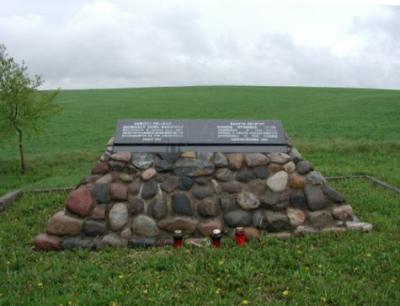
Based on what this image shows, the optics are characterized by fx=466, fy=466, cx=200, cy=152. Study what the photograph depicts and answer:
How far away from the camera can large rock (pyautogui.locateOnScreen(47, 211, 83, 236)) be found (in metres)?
6.66

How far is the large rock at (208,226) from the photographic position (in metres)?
6.72

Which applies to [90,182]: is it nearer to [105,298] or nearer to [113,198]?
[113,198]

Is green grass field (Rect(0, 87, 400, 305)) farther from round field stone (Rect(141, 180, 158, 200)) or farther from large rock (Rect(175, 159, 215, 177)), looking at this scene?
large rock (Rect(175, 159, 215, 177))

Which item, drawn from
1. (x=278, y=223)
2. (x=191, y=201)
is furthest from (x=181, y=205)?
(x=278, y=223)

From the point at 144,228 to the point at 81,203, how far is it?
38.8 inches

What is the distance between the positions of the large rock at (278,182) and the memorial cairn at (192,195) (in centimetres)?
2

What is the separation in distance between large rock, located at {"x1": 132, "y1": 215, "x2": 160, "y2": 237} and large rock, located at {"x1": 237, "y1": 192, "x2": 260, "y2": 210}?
1300mm

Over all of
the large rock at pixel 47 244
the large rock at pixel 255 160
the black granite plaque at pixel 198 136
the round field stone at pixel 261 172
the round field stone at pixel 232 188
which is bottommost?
the large rock at pixel 47 244

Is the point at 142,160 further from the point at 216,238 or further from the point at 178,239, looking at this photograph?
the point at 216,238

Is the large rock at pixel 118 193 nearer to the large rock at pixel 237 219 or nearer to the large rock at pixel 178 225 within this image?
the large rock at pixel 178 225

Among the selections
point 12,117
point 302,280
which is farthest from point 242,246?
point 12,117

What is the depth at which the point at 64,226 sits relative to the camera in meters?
6.67

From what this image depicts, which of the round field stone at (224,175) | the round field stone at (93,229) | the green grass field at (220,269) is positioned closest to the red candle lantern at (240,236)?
the green grass field at (220,269)

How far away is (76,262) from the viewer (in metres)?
5.90
